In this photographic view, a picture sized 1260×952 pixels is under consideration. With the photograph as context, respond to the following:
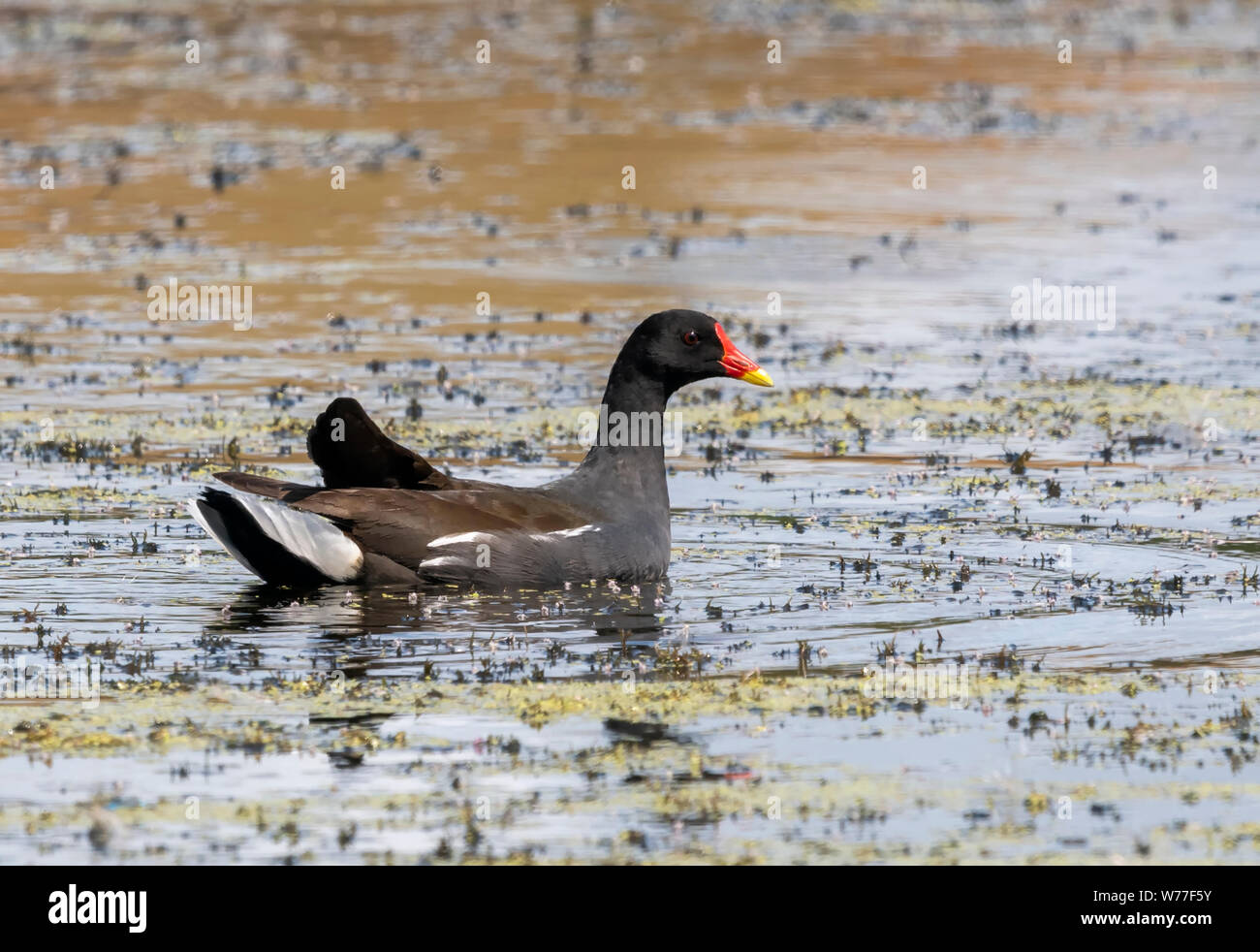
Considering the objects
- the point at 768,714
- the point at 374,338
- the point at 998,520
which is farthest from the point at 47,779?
the point at 374,338

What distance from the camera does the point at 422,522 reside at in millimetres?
11133

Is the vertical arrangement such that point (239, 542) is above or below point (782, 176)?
below

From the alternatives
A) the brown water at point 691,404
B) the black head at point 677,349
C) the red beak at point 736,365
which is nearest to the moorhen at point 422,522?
the brown water at point 691,404

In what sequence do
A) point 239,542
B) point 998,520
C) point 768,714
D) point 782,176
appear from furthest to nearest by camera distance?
point 782,176 < point 998,520 < point 239,542 < point 768,714

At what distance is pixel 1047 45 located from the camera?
147 ft

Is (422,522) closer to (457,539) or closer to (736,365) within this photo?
(457,539)

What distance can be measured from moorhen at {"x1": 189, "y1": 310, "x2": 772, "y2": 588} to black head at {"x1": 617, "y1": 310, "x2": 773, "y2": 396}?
0.52 metres

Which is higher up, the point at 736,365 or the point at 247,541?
the point at 736,365

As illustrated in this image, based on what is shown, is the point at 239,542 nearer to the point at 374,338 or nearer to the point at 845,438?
the point at 845,438

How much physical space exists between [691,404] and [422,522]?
6.68 meters

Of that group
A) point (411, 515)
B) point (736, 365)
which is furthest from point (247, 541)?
point (736, 365)

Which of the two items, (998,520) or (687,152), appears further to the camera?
(687,152)

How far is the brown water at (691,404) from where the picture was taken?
8.14m
